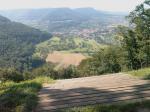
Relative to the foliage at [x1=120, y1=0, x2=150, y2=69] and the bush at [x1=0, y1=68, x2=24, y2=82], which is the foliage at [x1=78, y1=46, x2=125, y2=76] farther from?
the bush at [x1=0, y1=68, x2=24, y2=82]

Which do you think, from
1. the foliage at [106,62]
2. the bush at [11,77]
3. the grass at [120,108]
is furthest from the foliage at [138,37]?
the grass at [120,108]

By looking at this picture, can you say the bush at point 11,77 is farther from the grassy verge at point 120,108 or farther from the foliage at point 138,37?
the foliage at point 138,37

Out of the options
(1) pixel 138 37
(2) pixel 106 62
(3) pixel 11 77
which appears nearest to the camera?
(3) pixel 11 77

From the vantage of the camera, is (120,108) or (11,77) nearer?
(120,108)

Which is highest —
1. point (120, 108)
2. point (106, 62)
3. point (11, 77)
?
point (120, 108)

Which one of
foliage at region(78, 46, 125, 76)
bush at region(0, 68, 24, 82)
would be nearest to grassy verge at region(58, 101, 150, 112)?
bush at region(0, 68, 24, 82)

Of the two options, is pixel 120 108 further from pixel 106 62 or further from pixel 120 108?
pixel 106 62

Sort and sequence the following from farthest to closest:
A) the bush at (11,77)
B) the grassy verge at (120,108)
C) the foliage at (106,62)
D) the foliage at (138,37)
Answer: the foliage at (106,62) → the foliage at (138,37) → the bush at (11,77) → the grassy verge at (120,108)

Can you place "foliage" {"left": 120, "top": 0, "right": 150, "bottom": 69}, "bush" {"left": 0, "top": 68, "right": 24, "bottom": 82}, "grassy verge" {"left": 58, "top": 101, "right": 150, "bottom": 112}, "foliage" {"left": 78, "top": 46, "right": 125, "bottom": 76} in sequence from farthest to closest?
"foliage" {"left": 78, "top": 46, "right": 125, "bottom": 76}
"foliage" {"left": 120, "top": 0, "right": 150, "bottom": 69}
"bush" {"left": 0, "top": 68, "right": 24, "bottom": 82}
"grassy verge" {"left": 58, "top": 101, "right": 150, "bottom": 112}

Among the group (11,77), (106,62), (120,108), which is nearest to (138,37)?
(11,77)

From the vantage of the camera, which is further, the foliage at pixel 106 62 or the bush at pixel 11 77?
the foliage at pixel 106 62

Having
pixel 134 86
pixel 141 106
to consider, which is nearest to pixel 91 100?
pixel 141 106

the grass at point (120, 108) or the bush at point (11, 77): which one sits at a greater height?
the grass at point (120, 108)

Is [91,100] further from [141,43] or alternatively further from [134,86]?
[141,43]
